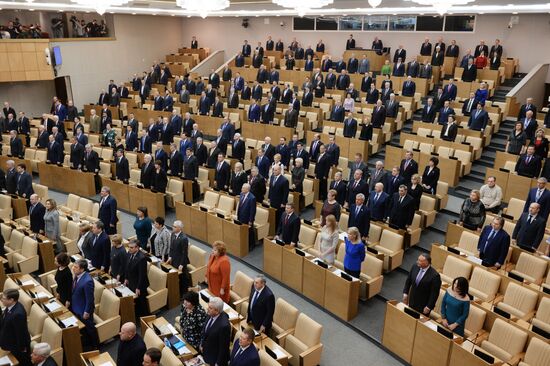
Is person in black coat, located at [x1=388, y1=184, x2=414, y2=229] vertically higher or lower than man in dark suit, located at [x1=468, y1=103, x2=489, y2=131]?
lower

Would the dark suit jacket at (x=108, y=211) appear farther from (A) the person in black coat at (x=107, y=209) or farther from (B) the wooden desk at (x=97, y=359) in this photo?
(B) the wooden desk at (x=97, y=359)

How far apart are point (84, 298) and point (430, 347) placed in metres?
4.16

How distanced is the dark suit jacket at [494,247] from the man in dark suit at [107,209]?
19.5 feet

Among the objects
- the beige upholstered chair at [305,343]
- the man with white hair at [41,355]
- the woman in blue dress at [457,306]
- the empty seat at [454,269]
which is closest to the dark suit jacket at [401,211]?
the empty seat at [454,269]

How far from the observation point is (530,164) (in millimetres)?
8922

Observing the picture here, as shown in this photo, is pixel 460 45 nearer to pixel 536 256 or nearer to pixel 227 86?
pixel 227 86

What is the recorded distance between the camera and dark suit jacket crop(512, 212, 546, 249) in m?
6.89

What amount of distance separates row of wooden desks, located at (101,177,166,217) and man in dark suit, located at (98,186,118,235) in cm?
133

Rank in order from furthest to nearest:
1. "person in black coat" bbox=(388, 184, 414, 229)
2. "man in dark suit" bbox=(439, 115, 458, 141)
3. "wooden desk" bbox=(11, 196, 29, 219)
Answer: "man in dark suit" bbox=(439, 115, 458, 141), "wooden desk" bbox=(11, 196, 29, 219), "person in black coat" bbox=(388, 184, 414, 229)

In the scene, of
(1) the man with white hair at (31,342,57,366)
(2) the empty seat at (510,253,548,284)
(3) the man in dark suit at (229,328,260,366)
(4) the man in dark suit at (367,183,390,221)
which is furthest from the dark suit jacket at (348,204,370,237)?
(1) the man with white hair at (31,342,57,366)

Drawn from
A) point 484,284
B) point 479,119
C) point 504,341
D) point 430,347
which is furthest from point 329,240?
point 479,119

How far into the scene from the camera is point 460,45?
15945mm

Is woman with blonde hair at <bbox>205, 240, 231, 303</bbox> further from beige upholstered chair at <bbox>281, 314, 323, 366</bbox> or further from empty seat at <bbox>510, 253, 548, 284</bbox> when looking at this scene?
empty seat at <bbox>510, 253, 548, 284</bbox>

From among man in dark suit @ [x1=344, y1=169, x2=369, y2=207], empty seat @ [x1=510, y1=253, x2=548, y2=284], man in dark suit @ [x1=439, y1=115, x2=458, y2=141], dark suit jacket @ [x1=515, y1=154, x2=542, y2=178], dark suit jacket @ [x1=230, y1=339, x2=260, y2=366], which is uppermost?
man in dark suit @ [x1=439, y1=115, x2=458, y2=141]
